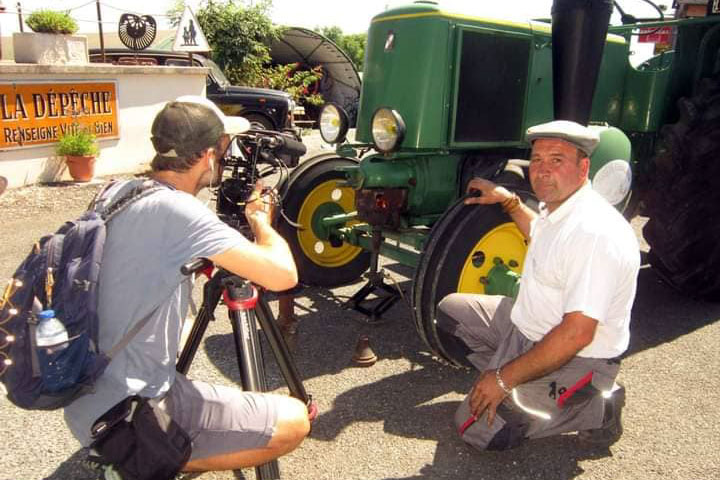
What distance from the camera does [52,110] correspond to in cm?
805

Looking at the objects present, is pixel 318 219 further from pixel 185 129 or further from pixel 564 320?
pixel 185 129

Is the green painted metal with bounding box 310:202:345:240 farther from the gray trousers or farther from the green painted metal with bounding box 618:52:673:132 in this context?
the green painted metal with bounding box 618:52:673:132

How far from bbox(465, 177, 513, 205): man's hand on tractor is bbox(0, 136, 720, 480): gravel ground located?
1000mm

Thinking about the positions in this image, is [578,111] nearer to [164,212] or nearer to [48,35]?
[164,212]

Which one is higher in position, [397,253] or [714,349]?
[397,253]

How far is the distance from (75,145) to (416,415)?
6.75 meters

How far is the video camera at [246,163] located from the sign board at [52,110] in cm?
625

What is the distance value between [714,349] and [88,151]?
24.4 ft

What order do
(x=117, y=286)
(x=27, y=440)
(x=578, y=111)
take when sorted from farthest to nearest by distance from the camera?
(x=578, y=111) → (x=27, y=440) → (x=117, y=286)

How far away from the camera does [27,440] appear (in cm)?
278

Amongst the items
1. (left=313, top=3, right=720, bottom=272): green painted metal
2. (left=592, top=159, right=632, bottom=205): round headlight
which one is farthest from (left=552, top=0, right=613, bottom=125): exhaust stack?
(left=592, top=159, right=632, bottom=205): round headlight

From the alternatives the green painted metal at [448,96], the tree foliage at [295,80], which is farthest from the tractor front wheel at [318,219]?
the tree foliage at [295,80]

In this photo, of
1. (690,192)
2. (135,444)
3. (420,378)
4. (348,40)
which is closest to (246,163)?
(135,444)

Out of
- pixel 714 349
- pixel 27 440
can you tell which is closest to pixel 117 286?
pixel 27 440
